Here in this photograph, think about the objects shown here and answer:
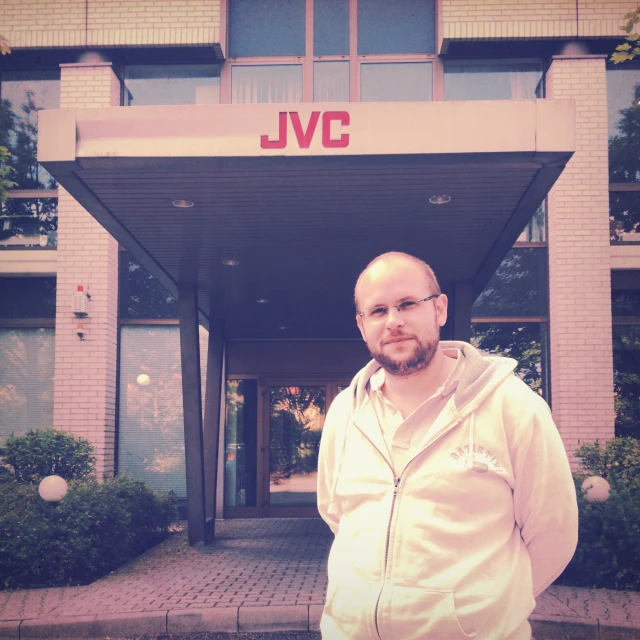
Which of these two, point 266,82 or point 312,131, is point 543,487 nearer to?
point 312,131

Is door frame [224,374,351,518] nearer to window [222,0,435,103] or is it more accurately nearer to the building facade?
the building facade

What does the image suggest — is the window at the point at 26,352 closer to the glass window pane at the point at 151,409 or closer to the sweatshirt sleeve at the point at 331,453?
the glass window pane at the point at 151,409

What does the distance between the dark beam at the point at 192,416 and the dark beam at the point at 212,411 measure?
1.82 meters

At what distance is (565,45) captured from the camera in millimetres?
12852

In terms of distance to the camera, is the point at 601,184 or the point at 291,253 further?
the point at 601,184

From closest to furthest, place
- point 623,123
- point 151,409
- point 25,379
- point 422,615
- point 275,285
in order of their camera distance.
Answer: point 422,615 < point 275,285 < point 623,123 < point 25,379 < point 151,409

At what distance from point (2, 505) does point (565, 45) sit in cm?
1086

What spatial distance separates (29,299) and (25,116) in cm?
320

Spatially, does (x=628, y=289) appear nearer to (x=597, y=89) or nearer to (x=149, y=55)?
(x=597, y=89)

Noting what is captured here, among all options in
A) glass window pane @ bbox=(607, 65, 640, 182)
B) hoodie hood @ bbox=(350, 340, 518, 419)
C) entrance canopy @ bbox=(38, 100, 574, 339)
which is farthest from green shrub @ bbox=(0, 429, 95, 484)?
glass window pane @ bbox=(607, 65, 640, 182)

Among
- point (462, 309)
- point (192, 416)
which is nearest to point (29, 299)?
point (192, 416)

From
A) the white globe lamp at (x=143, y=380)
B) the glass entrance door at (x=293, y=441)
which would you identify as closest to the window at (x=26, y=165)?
the white globe lamp at (x=143, y=380)

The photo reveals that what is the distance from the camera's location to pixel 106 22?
1312cm

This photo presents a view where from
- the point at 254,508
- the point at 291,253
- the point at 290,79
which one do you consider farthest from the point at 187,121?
the point at 254,508
